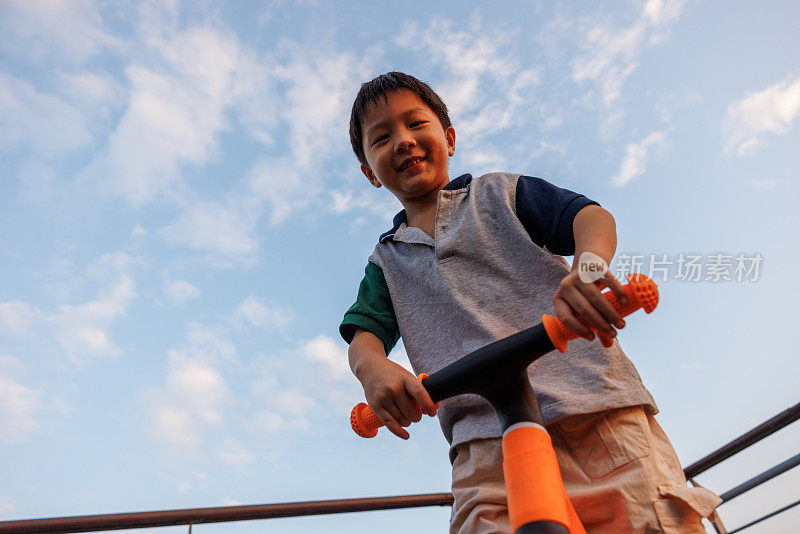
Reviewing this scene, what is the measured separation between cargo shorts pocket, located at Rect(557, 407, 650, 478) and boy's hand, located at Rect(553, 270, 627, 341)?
0.26 metres

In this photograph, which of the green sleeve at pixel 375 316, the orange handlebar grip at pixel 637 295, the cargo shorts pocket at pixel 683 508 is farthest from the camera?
the green sleeve at pixel 375 316

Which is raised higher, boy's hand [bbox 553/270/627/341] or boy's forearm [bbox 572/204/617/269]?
boy's forearm [bbox 572/204/617/269]

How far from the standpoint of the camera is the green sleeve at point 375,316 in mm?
1117

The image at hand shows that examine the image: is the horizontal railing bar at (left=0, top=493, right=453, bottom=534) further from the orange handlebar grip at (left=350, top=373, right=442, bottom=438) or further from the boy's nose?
the boy's nose

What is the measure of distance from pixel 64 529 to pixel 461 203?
51.0 inches

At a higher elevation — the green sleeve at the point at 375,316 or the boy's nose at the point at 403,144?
the boy's nose at the point at 403,144

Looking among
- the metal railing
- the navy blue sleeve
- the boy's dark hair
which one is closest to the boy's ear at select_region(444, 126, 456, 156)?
the boy's dark hair

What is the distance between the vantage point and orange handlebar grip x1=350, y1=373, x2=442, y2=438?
802mm

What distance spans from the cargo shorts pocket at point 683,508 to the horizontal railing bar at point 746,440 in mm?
967

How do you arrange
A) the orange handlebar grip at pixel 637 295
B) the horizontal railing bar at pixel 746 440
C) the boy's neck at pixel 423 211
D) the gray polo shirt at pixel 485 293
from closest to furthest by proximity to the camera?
the orange handlebar grip at pixel 637 295 < the gray polo shirt at pixel 485 293 < the boy's neck at pixel 423 211 < the horizontal railing bar at pixel 746 440

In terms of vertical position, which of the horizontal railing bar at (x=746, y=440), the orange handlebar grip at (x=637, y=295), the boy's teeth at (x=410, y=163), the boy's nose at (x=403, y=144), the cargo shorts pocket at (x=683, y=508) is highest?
the boy's nose at (x=403, y=144)

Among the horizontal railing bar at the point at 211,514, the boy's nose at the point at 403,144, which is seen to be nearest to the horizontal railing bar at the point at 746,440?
the horizontal railing bar at the point at 211,514

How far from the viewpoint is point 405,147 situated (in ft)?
3.99

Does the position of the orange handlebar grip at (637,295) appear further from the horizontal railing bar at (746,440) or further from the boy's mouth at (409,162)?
the horizontal railing bar at (746,440)
